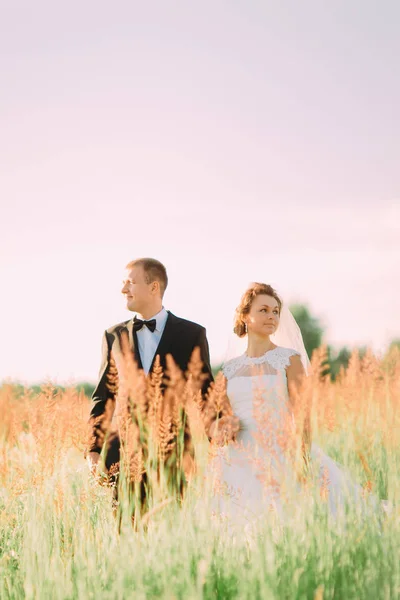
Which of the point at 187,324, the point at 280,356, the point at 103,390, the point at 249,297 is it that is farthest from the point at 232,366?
the point at 103,390

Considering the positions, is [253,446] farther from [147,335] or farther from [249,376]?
[147,335]

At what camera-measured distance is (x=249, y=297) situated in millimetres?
5621

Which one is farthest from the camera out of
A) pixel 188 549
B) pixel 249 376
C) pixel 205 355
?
pixel 249 376

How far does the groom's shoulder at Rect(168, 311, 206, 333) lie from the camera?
15.5 feet

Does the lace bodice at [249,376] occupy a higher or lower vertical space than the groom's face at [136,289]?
lower

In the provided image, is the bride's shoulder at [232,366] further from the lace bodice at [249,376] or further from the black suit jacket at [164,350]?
the black suit jacket at [164,350]

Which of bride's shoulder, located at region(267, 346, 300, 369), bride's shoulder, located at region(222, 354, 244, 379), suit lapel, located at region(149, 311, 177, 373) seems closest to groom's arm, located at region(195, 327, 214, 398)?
suit lapel, located at region(149, 311, 177, 373)

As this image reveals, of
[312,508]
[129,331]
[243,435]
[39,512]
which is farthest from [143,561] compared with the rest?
[243,435]

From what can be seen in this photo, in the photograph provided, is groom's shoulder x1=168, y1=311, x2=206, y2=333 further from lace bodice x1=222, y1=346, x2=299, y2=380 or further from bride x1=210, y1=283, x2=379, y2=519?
lace bodice x1=222, y1=346, x2=299, y2=380

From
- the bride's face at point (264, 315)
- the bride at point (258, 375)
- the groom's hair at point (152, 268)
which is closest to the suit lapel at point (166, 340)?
the groom's hair at point (152, 268)

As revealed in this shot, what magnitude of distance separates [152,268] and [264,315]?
122 centimetres

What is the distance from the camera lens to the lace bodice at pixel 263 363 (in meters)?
5.34

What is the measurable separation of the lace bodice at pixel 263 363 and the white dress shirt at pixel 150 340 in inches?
33.9

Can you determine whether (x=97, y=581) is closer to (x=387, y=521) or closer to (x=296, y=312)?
(x=387, y=521)
